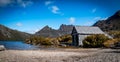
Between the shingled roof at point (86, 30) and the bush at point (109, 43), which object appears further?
the shingled roof at point (86, 30)

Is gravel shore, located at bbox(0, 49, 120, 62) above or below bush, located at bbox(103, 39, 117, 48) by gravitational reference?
below

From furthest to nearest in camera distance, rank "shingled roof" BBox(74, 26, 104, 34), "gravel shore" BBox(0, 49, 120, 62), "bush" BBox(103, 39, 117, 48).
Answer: "shingled roof" BBox(74, 26, 104, 34) → "bush" BBox(103, 39, 117, 48) → "gravel shore" BBox(0, 49, 120, 62)

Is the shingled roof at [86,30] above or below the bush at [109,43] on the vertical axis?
above

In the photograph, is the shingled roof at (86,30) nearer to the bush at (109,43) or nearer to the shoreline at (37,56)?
the bush at (109,43)

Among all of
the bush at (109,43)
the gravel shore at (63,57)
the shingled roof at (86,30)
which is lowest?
the gravel shore at (63,57)

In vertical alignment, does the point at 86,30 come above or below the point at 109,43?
above

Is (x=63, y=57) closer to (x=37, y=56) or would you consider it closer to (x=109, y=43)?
(x=37, y=56)

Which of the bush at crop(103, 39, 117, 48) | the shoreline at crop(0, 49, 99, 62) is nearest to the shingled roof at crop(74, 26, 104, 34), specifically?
the bush at crop(103, 39, 117, 48)

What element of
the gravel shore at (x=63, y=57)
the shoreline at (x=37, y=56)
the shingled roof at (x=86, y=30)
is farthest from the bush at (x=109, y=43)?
the gravel shore at (x=63, y=57)

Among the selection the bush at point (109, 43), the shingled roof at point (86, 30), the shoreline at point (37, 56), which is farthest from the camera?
the shingled roof at point (86, 30)

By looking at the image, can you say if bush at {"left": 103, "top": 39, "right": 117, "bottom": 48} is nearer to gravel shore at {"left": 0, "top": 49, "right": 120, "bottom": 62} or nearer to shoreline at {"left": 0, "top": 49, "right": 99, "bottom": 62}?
shoreline at {"left": 0, "top": 49, "right": 99, "bottom": 62}

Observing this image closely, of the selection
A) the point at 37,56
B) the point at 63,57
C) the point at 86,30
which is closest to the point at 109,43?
the point at 86,30

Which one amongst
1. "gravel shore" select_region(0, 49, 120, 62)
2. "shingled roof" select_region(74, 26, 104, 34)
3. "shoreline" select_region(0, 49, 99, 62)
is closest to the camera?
"gravel shore" select_region(0, 49, 120, 62)

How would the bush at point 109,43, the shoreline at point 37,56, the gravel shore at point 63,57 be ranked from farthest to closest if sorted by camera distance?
the bush at point 109,43 → the shoreline at point 37,56 → the gravel shore at point 63,57
